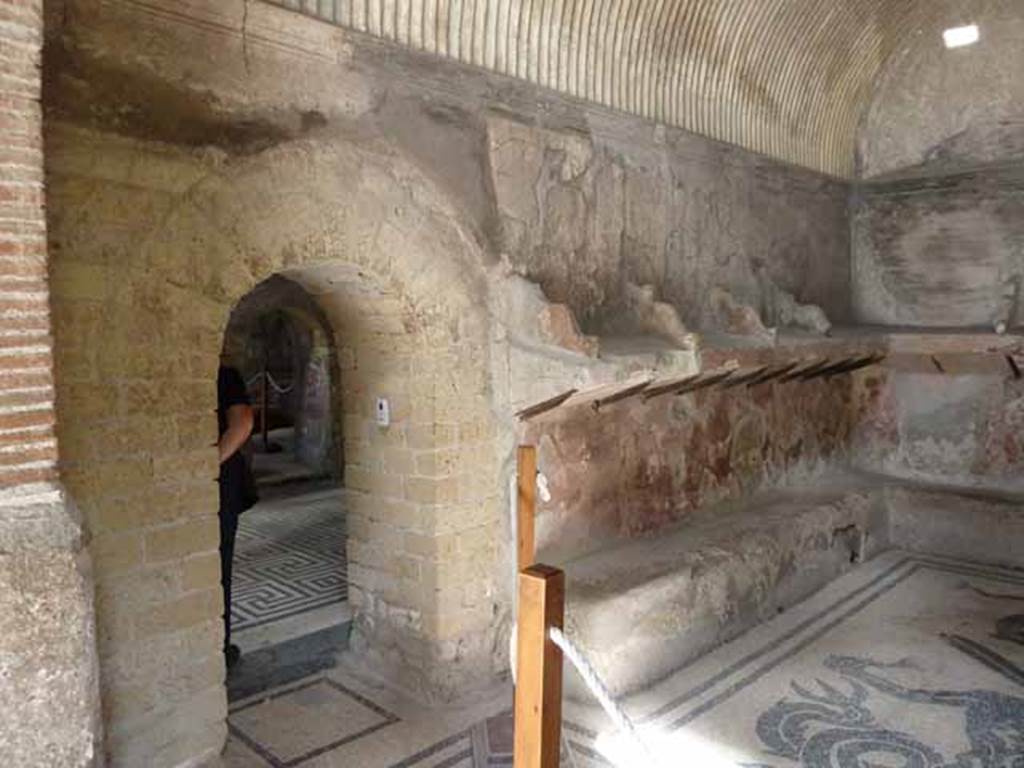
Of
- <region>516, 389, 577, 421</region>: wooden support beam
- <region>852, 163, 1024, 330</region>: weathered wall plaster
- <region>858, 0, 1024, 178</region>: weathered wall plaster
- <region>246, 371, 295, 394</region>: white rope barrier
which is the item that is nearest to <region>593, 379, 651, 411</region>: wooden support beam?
A: <region>516, 389, 577, 421</region>: wooden support beam

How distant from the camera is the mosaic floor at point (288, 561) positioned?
555 cm

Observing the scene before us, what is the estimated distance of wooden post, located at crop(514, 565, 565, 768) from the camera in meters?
2.13

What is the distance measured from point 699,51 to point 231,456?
383cm

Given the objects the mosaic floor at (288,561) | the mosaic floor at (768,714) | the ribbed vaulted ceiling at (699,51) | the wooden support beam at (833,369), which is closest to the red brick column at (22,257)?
the ribbed vaulted ceiling at (699,51)

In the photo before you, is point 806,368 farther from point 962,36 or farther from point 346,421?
point 346,421

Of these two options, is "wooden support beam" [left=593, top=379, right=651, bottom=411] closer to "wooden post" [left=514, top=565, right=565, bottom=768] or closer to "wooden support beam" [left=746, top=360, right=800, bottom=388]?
"wooden support beam" [left=746, top=360, right=800, bottom=388]

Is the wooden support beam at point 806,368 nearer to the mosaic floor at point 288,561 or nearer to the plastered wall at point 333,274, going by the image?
the plastered wall at point 333,274

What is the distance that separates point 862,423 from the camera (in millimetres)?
7539

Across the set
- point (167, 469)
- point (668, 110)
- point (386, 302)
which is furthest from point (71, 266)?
point (668, 110)

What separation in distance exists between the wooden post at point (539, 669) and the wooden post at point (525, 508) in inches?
14.1

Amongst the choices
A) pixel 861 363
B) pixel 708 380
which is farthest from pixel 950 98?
pixel 708 380

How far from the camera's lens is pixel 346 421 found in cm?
447

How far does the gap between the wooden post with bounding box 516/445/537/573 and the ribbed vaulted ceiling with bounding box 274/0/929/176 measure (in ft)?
6.80

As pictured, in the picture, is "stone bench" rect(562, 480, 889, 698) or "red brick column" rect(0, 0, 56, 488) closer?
"red brick column" rect(0, 0, 56, 488)
